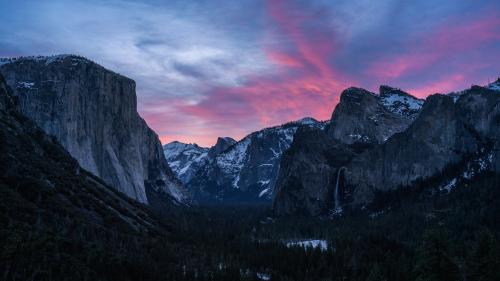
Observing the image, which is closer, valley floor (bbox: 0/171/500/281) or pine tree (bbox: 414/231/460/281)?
pine tree (bbox: 414/231/460/281)

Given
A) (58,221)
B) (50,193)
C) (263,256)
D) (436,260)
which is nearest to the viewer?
(436,260)

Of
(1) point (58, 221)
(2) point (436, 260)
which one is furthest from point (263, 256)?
(2) point (436, 260)

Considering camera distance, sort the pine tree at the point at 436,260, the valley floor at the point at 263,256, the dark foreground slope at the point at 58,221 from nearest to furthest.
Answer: the pine tree at the point at 436,260 < the valley floor at the point at 263,256 < the dark foreground slope at the point at 58,221

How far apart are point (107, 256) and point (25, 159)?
51.2 meters

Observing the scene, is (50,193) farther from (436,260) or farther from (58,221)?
(436,260)

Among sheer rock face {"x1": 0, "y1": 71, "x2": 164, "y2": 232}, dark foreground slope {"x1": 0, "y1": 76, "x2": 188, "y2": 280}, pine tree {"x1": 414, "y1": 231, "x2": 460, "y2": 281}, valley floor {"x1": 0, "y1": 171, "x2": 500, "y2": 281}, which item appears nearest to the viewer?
pine tree {"x1": 414, "y1": 231, "x2": 460, "y2": 281}

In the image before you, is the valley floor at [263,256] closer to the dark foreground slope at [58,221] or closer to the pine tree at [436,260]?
the pine tree at [436,260]

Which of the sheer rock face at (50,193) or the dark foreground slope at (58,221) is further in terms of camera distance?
the sheer rock face at (50,193)

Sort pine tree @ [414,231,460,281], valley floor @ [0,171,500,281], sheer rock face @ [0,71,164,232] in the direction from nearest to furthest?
pine tree @ [414,231,460,281] < valley floor @ [0,171,500,281] < sheer rock face @ [0,71,164,232]

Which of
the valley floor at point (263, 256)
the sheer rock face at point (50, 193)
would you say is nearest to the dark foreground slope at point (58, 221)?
the sheer rock face at point (50, 193)

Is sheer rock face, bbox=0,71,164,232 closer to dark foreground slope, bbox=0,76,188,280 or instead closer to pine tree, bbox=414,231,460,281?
dark foreground slope, bbox=0,76,188,280

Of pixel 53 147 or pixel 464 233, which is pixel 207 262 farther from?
pixel 464 233

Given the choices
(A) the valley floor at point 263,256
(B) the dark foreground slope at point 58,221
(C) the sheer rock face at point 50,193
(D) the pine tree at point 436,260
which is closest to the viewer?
(D) the pine tree at point 436,260

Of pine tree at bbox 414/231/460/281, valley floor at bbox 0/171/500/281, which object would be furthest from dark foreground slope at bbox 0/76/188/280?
pine tree at bbox 414/231/460/281
